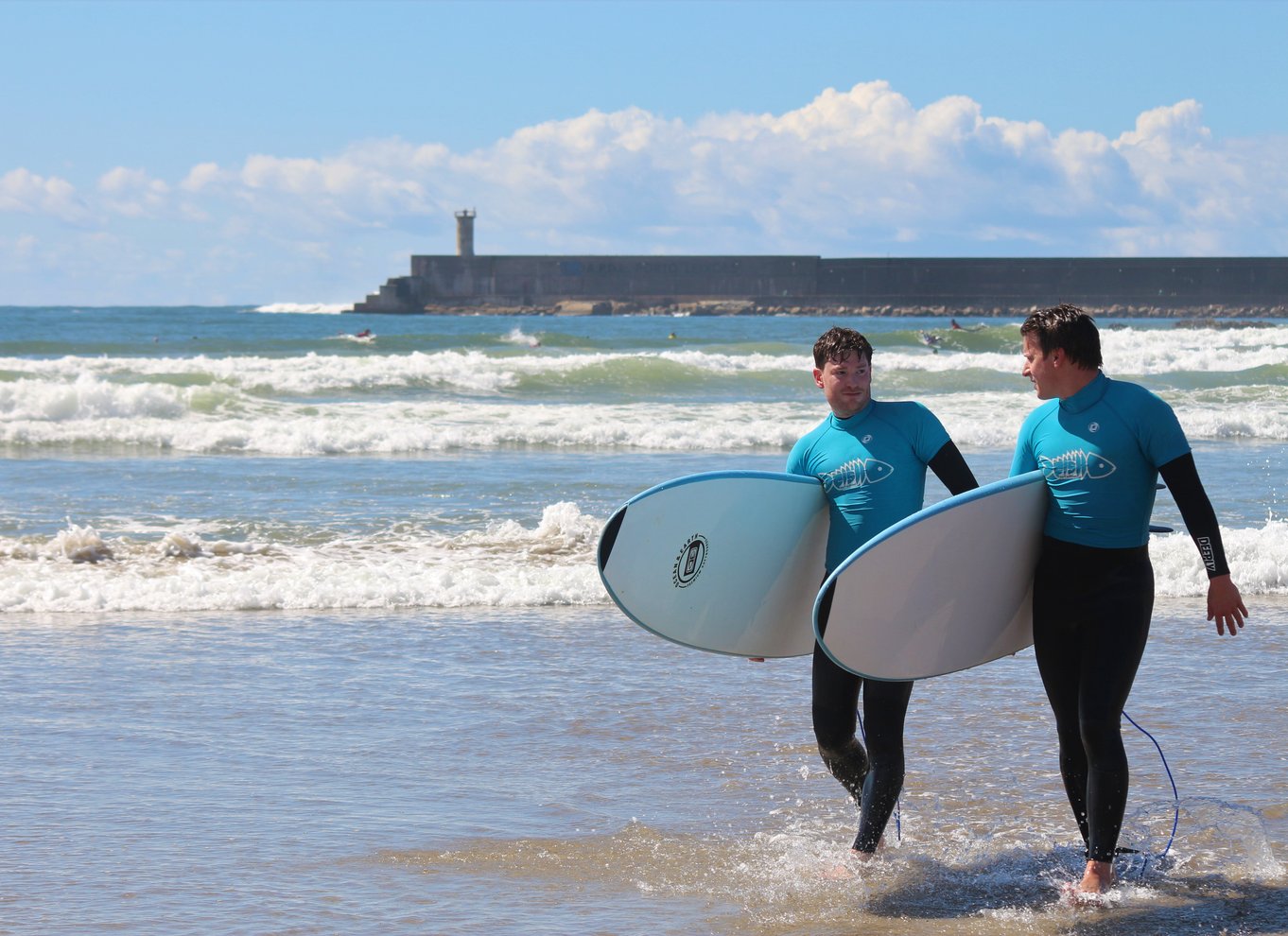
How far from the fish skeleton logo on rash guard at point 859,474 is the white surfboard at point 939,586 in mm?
142

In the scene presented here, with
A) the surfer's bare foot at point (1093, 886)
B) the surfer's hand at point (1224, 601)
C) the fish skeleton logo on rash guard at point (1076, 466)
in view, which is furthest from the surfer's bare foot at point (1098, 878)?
the fish skeleton logo on rash guard at point (1076, 466)

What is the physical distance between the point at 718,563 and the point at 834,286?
79292 mm

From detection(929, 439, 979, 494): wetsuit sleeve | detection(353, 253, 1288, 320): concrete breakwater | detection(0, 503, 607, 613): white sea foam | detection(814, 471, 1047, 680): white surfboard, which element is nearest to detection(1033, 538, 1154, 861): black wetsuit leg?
detection(814, 471, 1047, 680): white surfboard

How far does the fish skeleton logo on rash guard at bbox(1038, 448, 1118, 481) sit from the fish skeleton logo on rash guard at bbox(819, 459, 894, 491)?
0.37 meters

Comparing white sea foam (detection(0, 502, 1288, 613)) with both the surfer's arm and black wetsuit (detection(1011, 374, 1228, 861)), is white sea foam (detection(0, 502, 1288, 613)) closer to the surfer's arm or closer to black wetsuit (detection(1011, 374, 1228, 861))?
black wetsuit (detection(1011, 374, 1228, 861))

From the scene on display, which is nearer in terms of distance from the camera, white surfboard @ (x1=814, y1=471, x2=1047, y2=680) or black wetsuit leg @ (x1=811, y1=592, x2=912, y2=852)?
white surfboard @ (x1=814, y1=471, x2=1047, y2=680)

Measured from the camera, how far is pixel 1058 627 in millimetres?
3281

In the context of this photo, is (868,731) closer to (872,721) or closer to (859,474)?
(872,721)

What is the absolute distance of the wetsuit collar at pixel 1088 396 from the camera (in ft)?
10.5

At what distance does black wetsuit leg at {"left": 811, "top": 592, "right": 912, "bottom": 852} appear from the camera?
342 cm

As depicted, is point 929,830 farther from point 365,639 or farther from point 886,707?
point 365,639

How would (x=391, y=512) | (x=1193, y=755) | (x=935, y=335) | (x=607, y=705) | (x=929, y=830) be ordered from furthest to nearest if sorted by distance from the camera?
1. (x=935, y=335)
2. (x=391, y=512)
3. (x=607, y=705)
4. (x=1193, y=755)
5. (x=929, y=830)

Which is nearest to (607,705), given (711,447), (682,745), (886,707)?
(682,745)

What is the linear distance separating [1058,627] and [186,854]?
2159 mm
